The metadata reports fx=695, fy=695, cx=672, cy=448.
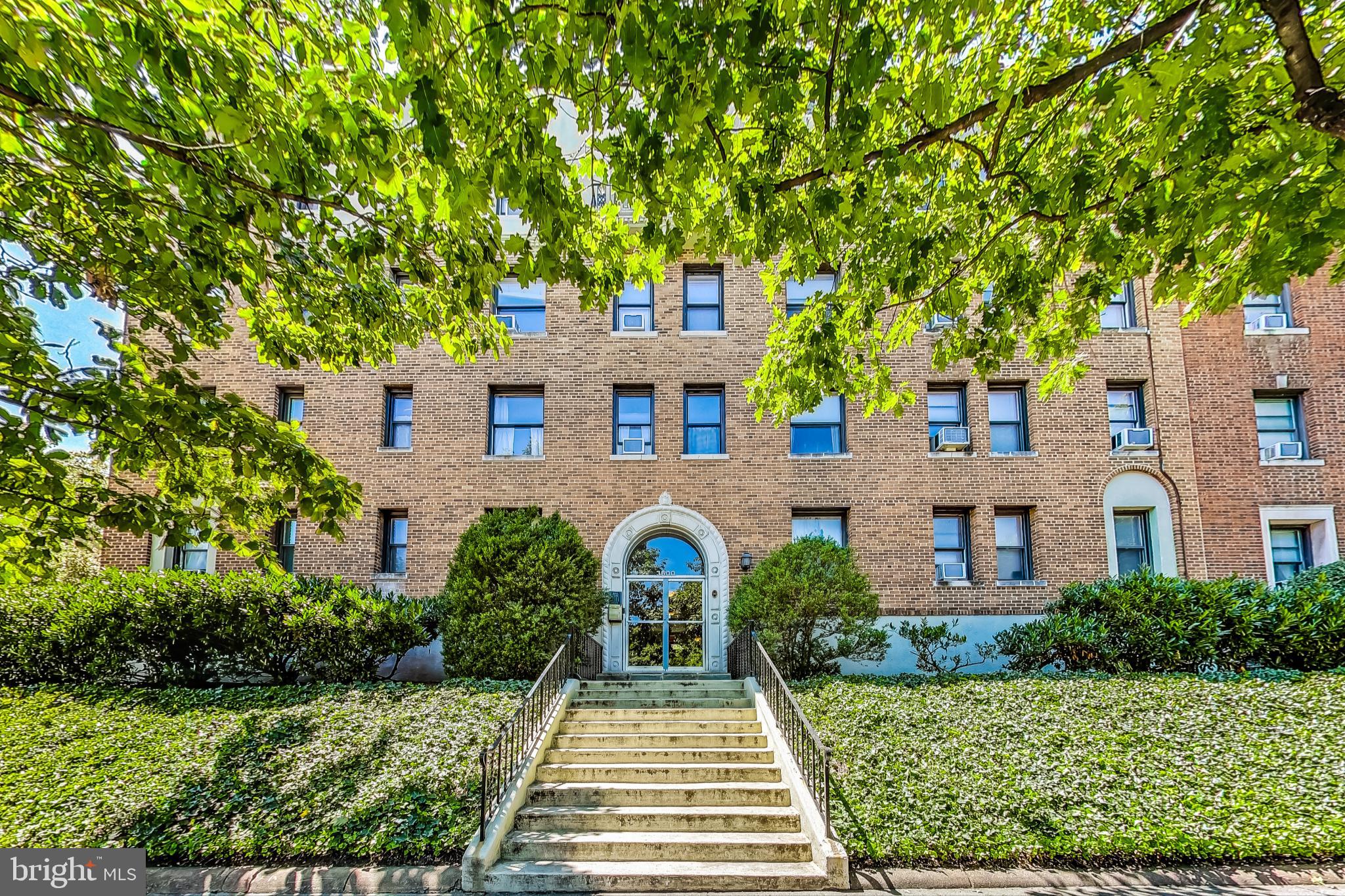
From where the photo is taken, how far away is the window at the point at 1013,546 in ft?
46.4

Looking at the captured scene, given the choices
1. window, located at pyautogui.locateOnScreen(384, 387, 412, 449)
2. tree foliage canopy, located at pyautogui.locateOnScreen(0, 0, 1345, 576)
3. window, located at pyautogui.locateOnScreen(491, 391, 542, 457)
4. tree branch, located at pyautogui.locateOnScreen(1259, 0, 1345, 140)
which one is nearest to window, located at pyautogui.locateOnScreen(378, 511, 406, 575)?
window, located at pyautogui.locateOnScreen(384, 387, 412, 449)

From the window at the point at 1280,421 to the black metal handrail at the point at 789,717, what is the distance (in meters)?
11.4

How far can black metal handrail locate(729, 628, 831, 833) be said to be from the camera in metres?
7.40

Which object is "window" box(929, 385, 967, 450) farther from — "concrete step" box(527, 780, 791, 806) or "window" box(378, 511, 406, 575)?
"window" box(378, 511, 406, 575)

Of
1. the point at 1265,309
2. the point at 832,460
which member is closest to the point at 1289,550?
the point at 1265,309

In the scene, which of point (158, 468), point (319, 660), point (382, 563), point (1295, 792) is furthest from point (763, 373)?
point (382, 563)

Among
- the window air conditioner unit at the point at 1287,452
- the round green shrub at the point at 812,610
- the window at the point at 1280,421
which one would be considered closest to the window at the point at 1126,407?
the window at the point at 1280,421

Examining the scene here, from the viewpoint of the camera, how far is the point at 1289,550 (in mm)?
13969

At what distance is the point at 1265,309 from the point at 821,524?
10585 millimetres

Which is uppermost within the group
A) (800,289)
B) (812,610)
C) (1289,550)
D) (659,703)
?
(800,289)

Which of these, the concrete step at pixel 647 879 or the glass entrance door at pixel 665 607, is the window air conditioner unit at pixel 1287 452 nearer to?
the glass entrance door at pixel 665 607

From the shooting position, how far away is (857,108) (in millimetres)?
4797

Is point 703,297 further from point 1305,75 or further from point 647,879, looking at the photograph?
point 1305,75

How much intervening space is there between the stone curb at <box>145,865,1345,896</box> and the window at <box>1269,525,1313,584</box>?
363 inches
